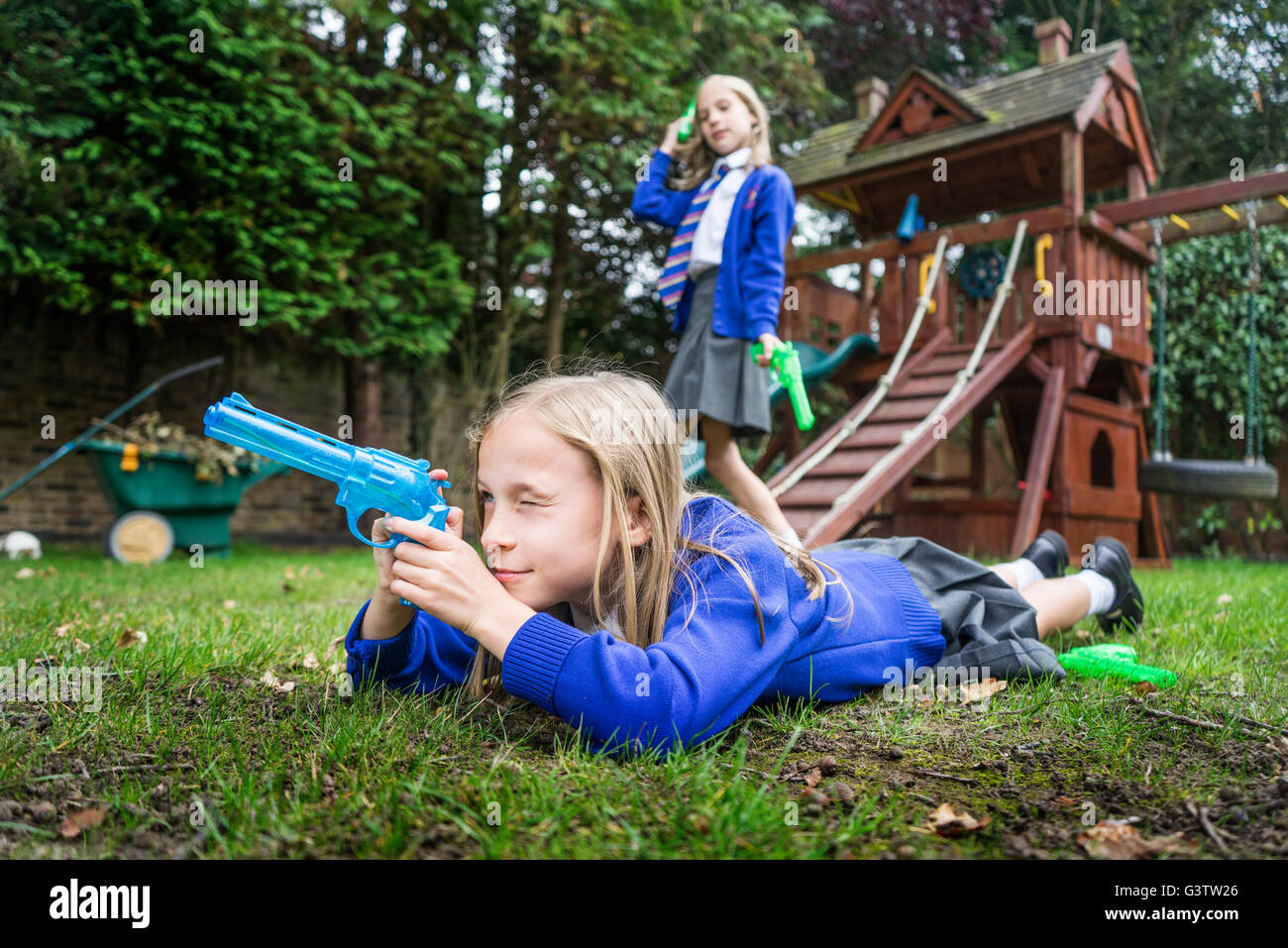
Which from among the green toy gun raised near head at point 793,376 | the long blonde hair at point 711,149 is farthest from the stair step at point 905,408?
the green toy gun raised near head at point 793,376

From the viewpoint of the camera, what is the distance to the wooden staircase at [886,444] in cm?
503

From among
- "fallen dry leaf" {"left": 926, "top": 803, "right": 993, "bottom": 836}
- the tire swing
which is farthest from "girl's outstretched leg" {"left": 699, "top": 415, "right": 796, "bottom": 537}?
the tire swing

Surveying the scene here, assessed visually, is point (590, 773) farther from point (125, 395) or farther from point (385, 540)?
point (125, 395)

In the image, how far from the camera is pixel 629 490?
5.91 feet

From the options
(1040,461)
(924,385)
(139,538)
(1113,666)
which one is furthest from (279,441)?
(139,538)

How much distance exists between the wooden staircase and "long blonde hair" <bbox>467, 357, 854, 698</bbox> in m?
2.60

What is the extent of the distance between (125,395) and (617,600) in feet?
30.6

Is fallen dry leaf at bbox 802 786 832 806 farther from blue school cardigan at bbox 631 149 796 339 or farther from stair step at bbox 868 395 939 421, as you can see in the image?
stair step at bbox 868 395 939 421

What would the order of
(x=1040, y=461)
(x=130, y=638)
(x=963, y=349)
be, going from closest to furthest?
(x=130, y=638) → (x=1040, y=461) → (x=963, y=349)
